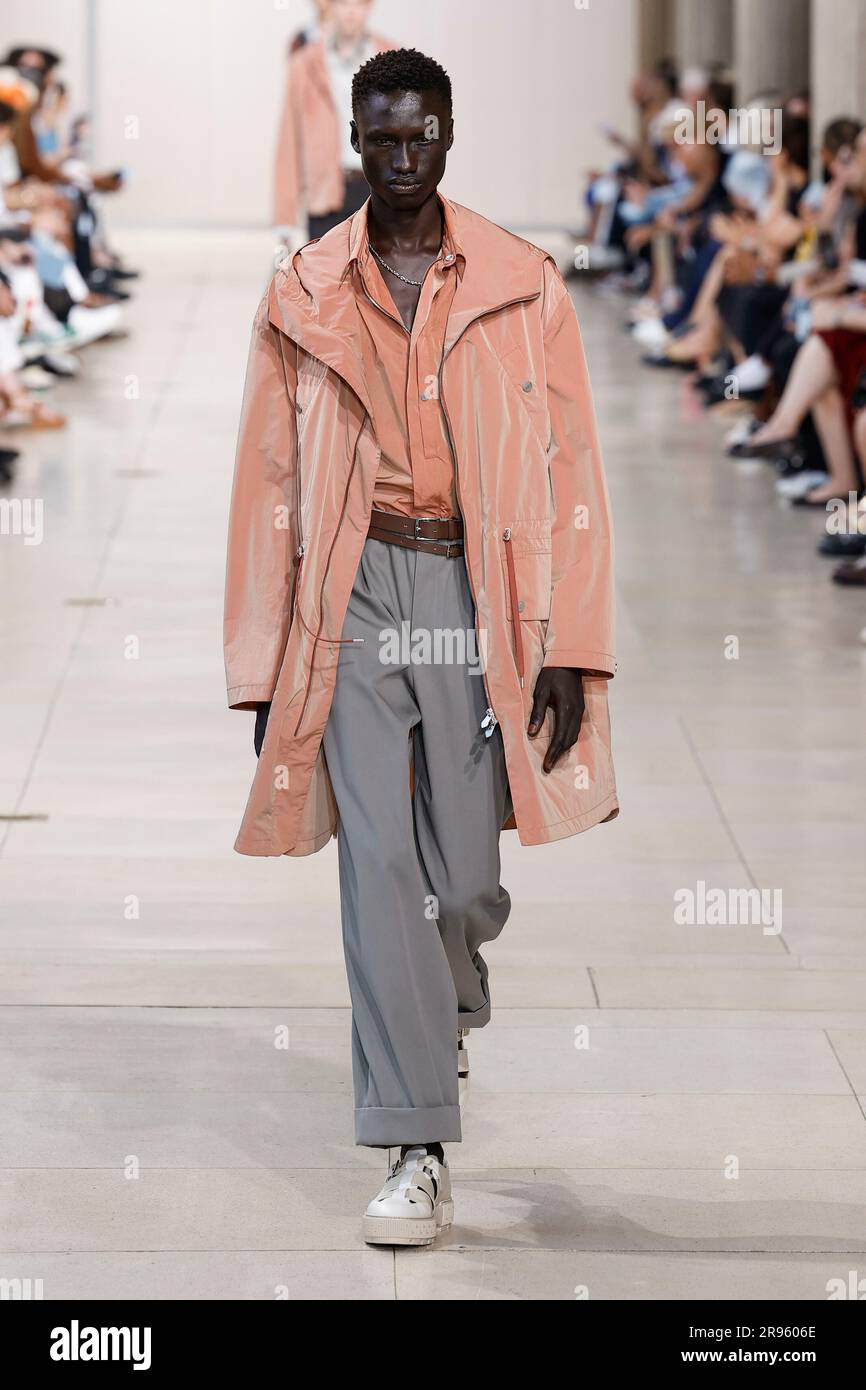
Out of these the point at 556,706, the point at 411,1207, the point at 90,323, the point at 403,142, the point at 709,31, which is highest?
the point at 709,31

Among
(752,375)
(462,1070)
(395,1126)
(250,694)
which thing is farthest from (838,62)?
(395,1126)

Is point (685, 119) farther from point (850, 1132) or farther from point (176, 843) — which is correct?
point (850, 1132)

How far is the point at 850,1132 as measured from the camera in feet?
11.3

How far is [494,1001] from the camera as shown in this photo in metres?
4.02

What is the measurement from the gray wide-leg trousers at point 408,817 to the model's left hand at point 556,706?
6 centimetres

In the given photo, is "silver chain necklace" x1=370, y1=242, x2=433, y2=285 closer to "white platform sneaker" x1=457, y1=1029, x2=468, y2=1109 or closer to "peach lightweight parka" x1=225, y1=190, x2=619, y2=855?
"peach lightweight parka" x1=225, y1=190, x2=619, y2=855

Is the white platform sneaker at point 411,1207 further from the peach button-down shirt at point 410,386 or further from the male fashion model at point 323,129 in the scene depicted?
the male fashion model at point 323,129

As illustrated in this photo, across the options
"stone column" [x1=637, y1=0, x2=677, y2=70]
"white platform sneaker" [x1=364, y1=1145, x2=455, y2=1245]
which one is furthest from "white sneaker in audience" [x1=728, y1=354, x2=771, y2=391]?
"stone column" [x1=637, y1=0, x2=677, y2=70]

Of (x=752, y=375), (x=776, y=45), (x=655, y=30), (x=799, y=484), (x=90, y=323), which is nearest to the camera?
(x=799, y=484)

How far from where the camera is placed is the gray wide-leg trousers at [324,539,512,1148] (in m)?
2.96

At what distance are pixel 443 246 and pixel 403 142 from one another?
171mm

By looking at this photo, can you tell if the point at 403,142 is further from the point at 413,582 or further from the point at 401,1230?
the point at 401,1230

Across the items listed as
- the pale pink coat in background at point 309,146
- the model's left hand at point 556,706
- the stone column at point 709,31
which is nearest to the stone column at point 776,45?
the stone column at point 709,31

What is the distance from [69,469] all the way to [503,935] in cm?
605
